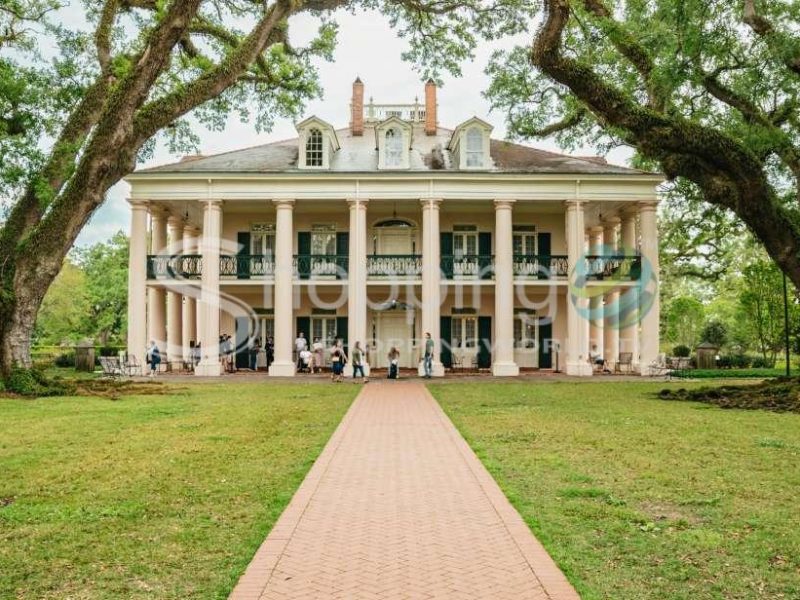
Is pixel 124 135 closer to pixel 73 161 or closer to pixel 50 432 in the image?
pixel 73 161

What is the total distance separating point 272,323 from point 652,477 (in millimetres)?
22121

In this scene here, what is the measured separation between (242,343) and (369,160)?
9.03 meters

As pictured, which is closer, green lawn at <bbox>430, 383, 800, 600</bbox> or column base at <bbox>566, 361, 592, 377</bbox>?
green lawn at <bbox>430, 383, 800, 600</bbox>

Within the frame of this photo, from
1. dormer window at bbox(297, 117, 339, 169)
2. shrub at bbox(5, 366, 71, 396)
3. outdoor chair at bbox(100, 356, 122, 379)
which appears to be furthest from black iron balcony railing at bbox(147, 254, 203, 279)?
shrub at bbox(5, 366, 71, 396)

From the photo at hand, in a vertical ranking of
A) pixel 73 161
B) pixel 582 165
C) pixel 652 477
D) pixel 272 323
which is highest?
pixel 582 165

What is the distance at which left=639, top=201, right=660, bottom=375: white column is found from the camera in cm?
2434

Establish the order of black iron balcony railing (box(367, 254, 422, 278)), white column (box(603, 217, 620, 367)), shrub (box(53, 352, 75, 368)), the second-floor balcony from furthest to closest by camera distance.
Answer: shrub (box(53, 352, 75, 368)), white column (box(603, 217, 620, 367)), black iron balcony railing (box(367, 254, 422, 278)), the second-floor balcony

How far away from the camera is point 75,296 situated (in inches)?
1817

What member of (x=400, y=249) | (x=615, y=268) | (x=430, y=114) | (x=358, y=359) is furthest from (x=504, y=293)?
(x=430, y=114)

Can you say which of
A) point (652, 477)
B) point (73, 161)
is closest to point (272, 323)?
point (73, 161)

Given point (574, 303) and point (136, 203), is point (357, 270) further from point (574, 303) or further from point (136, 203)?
point (136, 203)

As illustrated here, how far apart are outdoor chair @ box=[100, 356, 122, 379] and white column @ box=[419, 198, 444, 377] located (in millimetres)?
10312

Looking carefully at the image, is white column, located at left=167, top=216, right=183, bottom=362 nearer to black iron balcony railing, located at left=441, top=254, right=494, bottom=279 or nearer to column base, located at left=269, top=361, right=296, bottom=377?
column base, located at left=269, top=361, right=296, bottom=377

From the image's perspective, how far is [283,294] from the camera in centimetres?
2431
